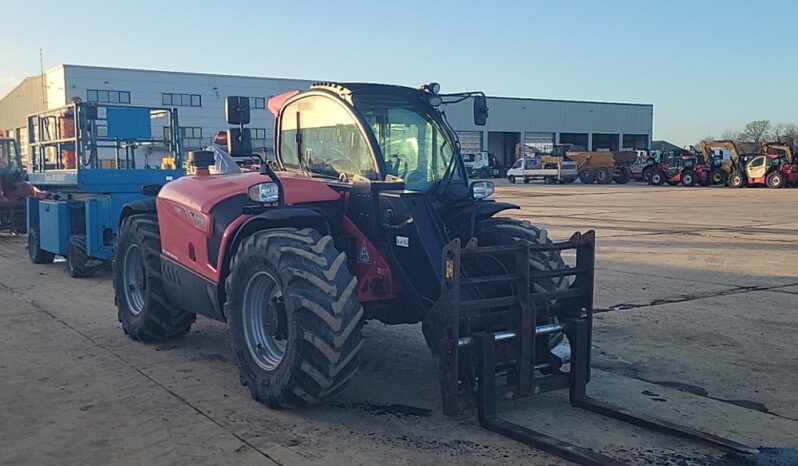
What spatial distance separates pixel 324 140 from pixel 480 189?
1350 mm

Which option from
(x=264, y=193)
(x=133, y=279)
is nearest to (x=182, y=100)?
(x=133, y=279)

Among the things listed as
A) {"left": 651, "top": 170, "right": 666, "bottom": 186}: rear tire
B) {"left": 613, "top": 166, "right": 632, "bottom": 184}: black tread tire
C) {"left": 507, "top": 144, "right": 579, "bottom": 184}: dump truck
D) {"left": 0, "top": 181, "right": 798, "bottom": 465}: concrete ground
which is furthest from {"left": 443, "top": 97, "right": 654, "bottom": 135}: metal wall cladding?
{"left": 0, "top": 181, "right": 798, "bottom": 465}: concrete ground

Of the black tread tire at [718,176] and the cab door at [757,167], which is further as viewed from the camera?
the black tread tire at [718,176]

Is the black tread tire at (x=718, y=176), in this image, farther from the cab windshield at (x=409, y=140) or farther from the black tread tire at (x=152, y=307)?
the black tread tire at (x=152, y=307)

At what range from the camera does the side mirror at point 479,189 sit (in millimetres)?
6379

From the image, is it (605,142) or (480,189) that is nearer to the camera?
(480,189)

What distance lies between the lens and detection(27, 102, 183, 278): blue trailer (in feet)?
38.7

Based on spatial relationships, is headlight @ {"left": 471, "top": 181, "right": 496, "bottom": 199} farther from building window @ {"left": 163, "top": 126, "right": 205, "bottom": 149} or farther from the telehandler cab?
building window @ {"left": 163, "top": 126, "right": 205, "bottom": 149}

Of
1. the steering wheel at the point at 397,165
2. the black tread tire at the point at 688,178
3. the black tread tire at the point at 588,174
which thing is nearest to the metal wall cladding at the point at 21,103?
the black tread tire at the point at 588,174

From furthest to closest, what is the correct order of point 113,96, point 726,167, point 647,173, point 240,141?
point 113,96
point 647,173
point 726,167
point 240,141

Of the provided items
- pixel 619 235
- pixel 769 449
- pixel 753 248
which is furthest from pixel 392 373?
pixel 619 235

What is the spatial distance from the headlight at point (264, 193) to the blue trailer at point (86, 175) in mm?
5578

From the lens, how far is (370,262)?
225 inches

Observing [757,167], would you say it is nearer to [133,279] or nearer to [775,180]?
[775,180]
